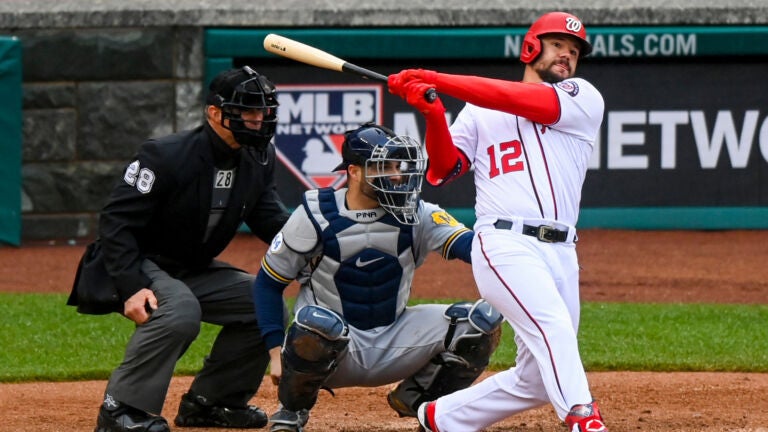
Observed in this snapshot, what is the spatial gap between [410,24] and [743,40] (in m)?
2.76

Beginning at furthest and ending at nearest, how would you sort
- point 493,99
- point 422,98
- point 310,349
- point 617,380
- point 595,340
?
point 595,340 → point 617,380 → point 310,349 → point 422,98 → point 493,99

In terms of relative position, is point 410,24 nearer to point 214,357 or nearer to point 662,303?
point 662,303

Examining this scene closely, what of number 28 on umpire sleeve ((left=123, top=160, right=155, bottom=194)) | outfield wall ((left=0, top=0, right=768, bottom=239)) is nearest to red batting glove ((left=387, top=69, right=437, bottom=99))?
number 28 on umpire sleeve ((left=123, top=160, right=155, bottom=194))

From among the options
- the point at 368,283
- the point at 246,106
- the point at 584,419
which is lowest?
the point at 584,419

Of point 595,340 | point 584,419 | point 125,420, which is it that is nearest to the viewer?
point 584,419

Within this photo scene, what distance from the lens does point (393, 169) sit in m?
4.75

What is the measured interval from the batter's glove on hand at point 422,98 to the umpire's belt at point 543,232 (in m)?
0.43

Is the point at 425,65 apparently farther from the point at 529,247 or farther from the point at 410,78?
the point at 529,247

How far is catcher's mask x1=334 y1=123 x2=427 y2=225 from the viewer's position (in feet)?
15.4

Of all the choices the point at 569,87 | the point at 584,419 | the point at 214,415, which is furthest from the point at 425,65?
the point at 584,419

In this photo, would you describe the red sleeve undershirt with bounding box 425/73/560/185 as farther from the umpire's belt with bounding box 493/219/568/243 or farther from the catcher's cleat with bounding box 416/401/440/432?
the catcher's cleat with bounding box 416/401/440/432

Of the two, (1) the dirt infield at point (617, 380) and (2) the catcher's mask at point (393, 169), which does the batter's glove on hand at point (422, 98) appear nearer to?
(2) the catcher's mask at point (393, 169)

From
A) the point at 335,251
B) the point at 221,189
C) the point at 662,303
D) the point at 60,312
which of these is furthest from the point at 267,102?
the point at 662,303

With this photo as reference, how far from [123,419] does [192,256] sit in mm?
727
